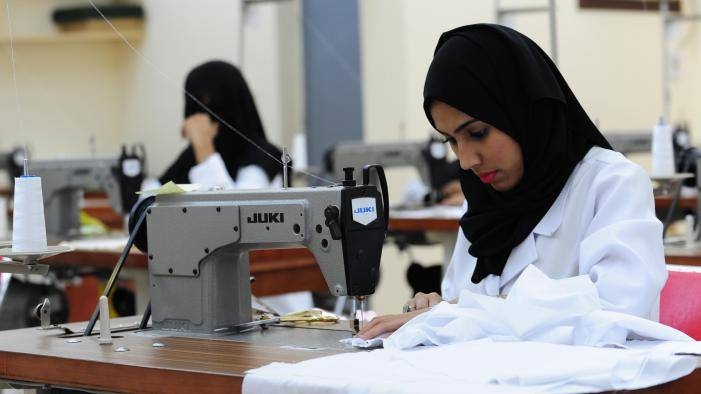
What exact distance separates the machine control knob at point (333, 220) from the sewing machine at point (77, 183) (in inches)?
108

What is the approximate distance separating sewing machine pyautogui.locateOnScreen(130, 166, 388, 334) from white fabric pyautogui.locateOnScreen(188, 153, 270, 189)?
1964 mm

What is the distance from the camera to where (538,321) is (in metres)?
1.92

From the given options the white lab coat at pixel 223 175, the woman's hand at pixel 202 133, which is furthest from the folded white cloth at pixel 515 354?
the woman's hand at pixel 202 133

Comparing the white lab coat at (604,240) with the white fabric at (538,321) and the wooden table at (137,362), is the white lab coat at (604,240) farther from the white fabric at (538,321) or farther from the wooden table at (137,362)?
the wooden table at (137,362)

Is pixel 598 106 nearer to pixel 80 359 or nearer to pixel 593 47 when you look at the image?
pixel 593 47

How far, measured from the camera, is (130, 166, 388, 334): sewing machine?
227cm

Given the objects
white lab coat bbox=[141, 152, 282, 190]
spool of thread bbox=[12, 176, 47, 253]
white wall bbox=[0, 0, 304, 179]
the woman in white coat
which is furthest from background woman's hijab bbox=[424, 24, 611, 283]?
white wall bbox=[0, 0, 304, 179]

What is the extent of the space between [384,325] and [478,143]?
1.22 ft

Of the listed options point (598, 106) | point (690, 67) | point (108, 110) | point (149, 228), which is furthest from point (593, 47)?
point (149, 228)

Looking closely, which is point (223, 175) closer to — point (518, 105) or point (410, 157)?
point (410, 157)

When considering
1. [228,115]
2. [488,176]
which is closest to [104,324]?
[488,176]

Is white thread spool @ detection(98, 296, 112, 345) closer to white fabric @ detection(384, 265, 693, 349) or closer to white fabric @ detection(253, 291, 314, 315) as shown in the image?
white fabric @ detection(384, 265, 693, 349)

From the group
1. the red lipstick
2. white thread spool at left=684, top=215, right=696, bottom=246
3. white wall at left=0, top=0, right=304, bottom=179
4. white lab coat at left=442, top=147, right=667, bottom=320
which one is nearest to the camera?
white lab coat at left=442, top=147, right=667, bottom=320

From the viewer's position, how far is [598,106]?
8.20 m
